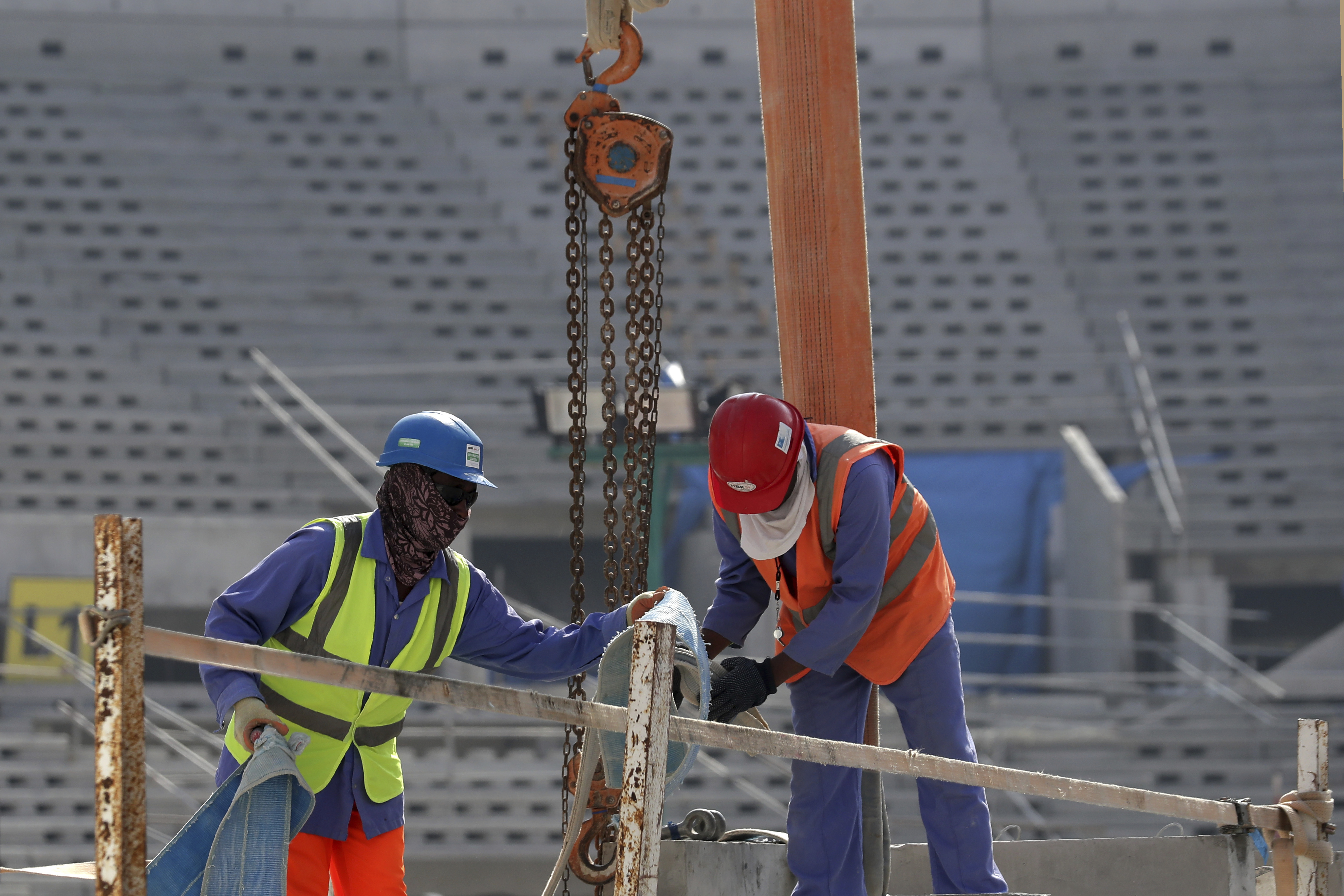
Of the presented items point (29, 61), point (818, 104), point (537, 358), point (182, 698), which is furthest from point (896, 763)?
point (29, 61)

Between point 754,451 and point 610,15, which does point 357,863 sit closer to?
point 754,451

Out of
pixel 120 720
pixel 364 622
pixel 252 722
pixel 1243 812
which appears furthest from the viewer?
pixel 1243 812

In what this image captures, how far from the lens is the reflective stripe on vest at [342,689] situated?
3.11 meters

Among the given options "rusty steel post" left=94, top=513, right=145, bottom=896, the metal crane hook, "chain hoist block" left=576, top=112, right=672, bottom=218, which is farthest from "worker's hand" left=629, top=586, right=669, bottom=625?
the metal crane hook

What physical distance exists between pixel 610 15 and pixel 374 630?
2.07m

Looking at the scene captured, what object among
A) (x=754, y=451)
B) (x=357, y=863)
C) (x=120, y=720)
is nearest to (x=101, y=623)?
(x=120, y=720)

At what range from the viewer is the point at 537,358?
16.0 metres

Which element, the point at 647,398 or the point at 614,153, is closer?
the point at 614,153

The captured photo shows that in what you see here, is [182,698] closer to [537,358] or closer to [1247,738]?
[537,358]

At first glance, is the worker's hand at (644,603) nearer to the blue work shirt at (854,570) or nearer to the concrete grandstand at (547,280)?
the blue work shirt at (854,570)

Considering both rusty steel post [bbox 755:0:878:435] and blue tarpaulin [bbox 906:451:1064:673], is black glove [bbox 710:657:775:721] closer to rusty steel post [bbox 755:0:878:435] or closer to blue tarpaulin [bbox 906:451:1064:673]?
rusty steel post [bbox 755:0:878:435]

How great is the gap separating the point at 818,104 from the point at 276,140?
1588 cm

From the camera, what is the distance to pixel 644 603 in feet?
10.6

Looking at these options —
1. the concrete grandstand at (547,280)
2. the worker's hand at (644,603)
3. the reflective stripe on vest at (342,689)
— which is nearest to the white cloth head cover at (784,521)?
the worker's hand at (644,603)
